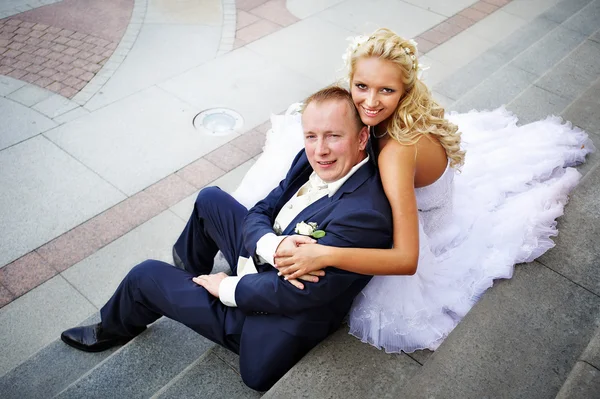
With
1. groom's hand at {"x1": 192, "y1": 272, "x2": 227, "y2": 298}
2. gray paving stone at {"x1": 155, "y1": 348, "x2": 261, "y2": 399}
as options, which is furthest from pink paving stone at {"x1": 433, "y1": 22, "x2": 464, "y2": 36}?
gray paving stone at {"x1": 155, "y1": 348, "x2": 261, "y2": 399}

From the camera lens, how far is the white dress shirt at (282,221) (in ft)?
9.05

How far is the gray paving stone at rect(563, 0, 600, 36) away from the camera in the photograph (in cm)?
673

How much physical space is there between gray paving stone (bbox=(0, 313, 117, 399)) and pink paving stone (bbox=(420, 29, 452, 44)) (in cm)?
537

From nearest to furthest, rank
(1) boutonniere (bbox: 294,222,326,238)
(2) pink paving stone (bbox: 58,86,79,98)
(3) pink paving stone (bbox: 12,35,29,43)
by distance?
(1) boutonniere (bbox: 294,222,326,238) → (2) pink paving stone (bbox: 58,86,79,98) → (3) pink paving stone (bbox: 12,35,29,43)

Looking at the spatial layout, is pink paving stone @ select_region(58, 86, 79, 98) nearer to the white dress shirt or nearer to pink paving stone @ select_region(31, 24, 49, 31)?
pink paving stone @ select_region(31, 24, 49, 31)

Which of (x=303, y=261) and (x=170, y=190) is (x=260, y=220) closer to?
(x=303, y=261)

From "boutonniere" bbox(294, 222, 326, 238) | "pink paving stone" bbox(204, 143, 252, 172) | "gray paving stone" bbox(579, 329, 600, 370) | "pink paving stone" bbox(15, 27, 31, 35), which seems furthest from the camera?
"pink paving stone" bbox(15, 27, 31, 35)

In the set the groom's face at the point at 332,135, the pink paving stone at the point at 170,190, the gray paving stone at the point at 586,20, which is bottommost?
the gray paving stone at the point at 586,20

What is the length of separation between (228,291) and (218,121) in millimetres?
3011

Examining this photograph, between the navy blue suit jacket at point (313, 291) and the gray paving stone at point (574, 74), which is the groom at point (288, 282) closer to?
the navy blue suit jacket at point (313, 291)

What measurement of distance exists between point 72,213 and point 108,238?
46 cm

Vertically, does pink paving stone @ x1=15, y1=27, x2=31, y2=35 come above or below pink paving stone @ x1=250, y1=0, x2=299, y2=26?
above

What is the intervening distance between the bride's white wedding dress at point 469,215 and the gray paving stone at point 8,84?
321 cm

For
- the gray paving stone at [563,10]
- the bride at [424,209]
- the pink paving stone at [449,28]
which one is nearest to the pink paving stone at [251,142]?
the bride at [424,209]
